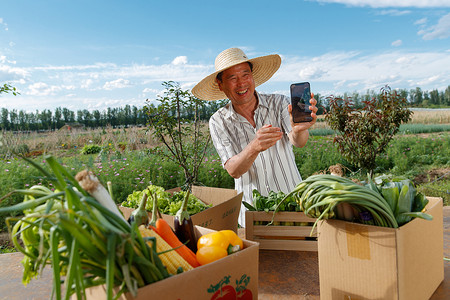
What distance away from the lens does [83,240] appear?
0.69 meters

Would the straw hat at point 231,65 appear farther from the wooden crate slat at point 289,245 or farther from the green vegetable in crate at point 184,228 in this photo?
the green vegetable in crate at point 184,228

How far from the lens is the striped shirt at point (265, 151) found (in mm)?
2844

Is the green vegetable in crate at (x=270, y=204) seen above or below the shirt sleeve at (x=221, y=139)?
below

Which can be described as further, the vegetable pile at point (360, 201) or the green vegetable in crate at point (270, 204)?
the green vegetable in crate at point (270, 204)

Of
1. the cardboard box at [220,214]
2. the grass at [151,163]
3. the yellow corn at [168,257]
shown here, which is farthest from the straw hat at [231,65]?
the yellow corn at [168,257]

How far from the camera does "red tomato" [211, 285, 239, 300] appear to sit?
92 cm

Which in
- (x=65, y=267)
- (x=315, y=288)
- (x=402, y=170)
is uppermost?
(x=65, y=267)

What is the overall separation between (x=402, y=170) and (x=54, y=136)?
1092 cm

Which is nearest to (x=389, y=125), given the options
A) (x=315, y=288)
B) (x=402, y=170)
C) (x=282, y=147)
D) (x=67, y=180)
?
(x=402, y=170)

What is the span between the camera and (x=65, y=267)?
0.80m

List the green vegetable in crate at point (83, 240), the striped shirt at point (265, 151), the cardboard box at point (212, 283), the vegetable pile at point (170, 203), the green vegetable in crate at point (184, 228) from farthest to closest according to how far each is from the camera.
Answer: the striped shirt at point (265, 151) → the vegetable pile at point (170, 203) → the green vegetable in crate at point (184, 228) → the cardboard box at point (212, 283) → the green vegetable in crate at point (83, 240)

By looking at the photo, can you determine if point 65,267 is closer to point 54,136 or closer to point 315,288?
point 315,288

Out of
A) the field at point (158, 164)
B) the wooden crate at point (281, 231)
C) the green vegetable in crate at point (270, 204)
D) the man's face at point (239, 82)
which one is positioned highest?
the man's face at point (239, 82)

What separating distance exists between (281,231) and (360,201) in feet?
2.32
